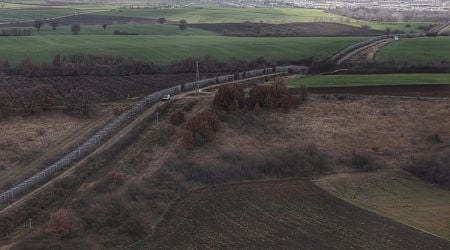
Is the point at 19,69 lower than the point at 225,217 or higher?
higher

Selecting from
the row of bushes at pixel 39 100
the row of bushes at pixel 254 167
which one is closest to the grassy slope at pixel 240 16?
the row of bushes at pixel 39 100

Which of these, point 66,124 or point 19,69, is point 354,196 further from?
point 19,69

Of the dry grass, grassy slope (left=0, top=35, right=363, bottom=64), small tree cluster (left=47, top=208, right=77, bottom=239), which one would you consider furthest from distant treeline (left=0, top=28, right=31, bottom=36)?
small tree cluster (left=47, top=208, right=77, bottom=239)

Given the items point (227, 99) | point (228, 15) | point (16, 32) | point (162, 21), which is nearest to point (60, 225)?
point (227, 99)

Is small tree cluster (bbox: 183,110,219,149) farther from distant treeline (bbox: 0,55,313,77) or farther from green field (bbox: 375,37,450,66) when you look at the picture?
green field (bbox: 375,37,450,66)

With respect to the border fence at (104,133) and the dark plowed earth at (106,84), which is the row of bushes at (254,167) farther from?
the dark plowed earth at (106,84)

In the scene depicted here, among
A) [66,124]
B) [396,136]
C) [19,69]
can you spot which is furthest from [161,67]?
[396,136]
